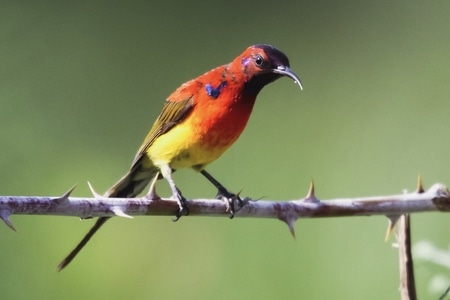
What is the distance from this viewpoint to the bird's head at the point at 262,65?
3.41 m

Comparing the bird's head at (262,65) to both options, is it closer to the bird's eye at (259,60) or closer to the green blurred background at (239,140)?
the bird's eye at (259,60)

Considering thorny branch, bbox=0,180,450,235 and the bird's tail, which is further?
the bird's tail

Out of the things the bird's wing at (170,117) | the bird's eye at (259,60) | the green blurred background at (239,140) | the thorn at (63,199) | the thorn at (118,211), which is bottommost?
the green blurred background at (239,140)

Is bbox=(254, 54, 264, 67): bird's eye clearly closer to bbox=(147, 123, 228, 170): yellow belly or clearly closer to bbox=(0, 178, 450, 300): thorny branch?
bbox=(147, 123, 228, 170): yellow belly

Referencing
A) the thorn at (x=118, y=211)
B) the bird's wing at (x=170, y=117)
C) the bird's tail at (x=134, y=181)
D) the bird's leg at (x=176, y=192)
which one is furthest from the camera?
the bird's tail at (x=134, y=181)

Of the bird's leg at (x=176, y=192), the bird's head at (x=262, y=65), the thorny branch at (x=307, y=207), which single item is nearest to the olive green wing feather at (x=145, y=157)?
the bird's leg at (x=176, y=192)

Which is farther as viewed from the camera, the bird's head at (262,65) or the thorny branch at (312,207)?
the bird's head at (262,65)

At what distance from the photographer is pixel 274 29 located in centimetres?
607

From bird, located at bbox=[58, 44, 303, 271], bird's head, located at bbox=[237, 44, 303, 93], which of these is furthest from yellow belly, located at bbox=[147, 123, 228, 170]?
bird's head, located at bbox=[237, 44, 303, 93]

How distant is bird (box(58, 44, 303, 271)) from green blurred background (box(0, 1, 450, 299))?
1.63 m

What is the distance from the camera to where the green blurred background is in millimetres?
5160

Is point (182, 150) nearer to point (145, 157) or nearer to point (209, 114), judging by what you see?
point (209, 114)

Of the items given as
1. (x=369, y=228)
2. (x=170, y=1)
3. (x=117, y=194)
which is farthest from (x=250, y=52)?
(x=170, y=1)

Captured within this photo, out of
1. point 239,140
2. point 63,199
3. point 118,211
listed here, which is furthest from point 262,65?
point 239,140
